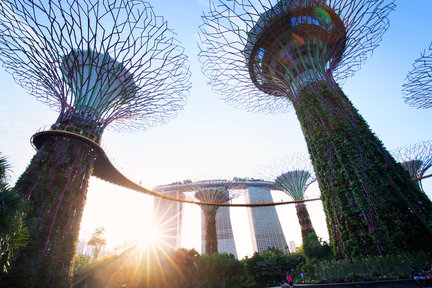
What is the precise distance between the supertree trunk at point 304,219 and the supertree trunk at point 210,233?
7.87m

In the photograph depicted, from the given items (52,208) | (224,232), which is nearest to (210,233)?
(52,208)

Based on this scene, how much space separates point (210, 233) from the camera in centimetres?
1884

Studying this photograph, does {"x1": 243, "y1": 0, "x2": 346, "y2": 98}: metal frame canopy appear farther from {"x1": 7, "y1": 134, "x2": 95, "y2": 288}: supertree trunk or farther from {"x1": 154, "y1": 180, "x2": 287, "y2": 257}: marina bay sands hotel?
{"x1": 154, "y1": 180, "x2": 287, "y2": 257}: marina bay sands hotel

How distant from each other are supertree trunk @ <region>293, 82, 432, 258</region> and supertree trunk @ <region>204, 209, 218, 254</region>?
13.3 m

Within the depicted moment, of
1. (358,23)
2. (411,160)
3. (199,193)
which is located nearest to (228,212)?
(199,193)

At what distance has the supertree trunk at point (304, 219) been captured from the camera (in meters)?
17.3

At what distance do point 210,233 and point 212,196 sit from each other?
3.70 meters

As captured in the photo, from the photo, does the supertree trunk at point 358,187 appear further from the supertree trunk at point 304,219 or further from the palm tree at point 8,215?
the supertree trunk at point 304,219

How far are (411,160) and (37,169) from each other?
93.2ft

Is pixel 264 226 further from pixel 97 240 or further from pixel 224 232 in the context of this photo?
pixel 97 240

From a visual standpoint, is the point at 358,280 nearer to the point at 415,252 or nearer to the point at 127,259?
the point at 415,252

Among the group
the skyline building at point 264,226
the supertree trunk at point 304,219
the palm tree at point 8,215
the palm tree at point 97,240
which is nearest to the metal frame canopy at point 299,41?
the palm tree at point 8,215

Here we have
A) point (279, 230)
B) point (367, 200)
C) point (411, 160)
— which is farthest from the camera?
point (279, 230)

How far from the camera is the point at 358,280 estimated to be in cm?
485
